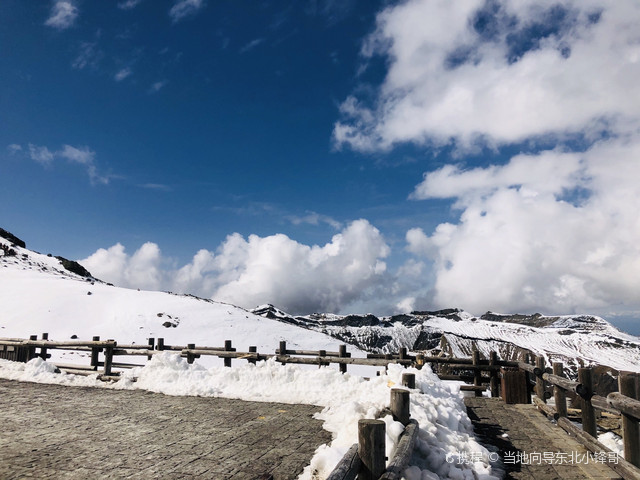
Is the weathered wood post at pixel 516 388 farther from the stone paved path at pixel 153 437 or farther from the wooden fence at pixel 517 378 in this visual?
the stone paved path at pixel 153 437

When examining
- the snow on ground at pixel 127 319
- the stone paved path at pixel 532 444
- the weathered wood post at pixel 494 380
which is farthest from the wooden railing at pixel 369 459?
the snow on ground at pixel 127 319

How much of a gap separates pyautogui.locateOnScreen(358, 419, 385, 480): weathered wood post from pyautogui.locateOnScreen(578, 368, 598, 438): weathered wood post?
486 cm

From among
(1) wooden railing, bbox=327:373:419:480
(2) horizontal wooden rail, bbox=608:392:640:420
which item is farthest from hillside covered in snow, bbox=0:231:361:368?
(2) horizontal wooden rail, bbox=608:392:640:420

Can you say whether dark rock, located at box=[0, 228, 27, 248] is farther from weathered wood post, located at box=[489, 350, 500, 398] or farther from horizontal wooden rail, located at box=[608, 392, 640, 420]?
horizontal wooden rail, located at box=[608, 392, 640, 420]

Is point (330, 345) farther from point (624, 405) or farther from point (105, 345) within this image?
point (624, 405)

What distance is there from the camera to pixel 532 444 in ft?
25.6

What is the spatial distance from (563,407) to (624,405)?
4.07m

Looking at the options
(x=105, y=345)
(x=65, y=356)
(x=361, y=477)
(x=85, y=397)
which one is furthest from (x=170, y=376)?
(x=65, y=356)

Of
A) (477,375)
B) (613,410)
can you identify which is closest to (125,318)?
(477,375)

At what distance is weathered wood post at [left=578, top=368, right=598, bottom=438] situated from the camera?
7.01 metres

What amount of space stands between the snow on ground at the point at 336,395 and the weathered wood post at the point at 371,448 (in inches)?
52.8

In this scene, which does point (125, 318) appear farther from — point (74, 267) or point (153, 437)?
point (74, 267)

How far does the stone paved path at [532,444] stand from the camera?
6383 millimetres

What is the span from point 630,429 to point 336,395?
20.1ft
